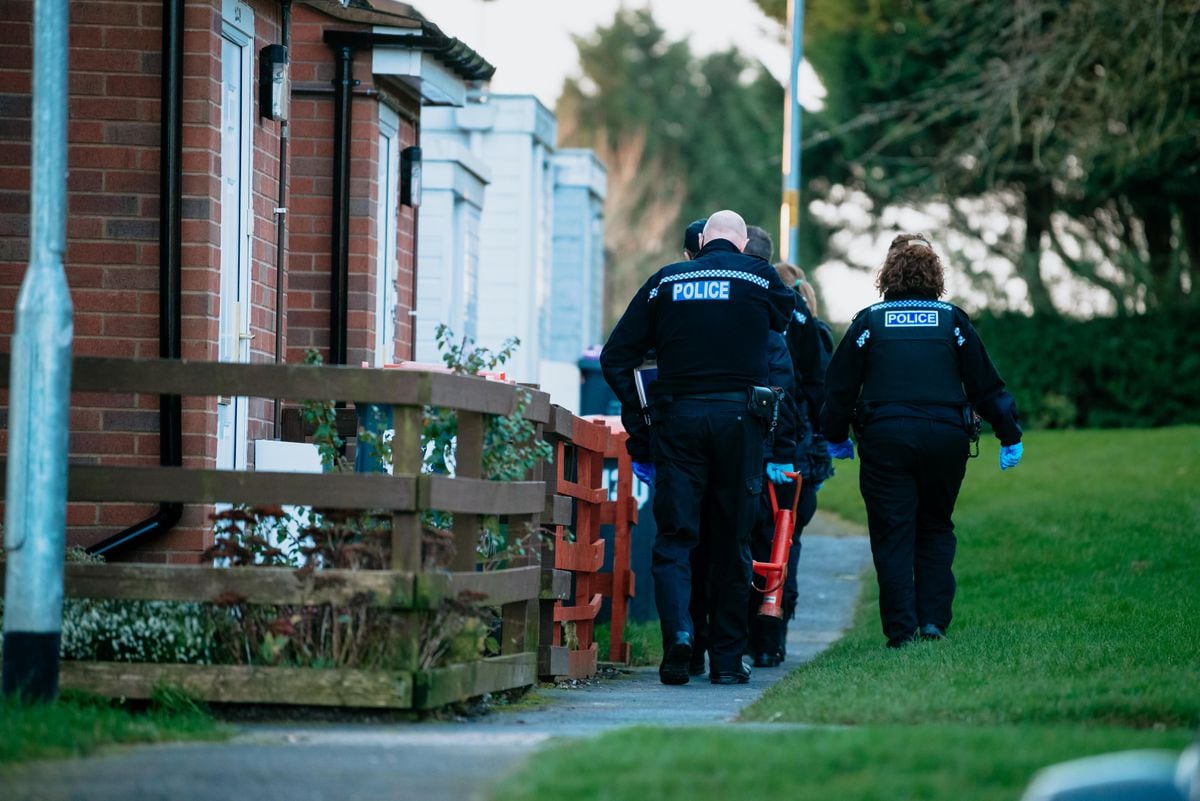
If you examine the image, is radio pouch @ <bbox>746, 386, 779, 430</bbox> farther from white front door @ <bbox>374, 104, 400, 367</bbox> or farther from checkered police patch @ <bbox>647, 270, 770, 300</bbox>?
white front door @ <bbox>374, 104, 400, 367</bbox>

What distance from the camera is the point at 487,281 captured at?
18516mm

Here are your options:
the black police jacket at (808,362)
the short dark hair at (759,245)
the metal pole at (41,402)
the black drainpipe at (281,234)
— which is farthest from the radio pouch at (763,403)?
the metal pole at (41,402)

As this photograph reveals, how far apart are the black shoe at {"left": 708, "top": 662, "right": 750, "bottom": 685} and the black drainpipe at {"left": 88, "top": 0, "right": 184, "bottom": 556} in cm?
241

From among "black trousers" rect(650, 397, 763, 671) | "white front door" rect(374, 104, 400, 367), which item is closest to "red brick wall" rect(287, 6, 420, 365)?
"white front door" rect(374, 104, 400, 367)

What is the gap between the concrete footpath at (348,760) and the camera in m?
4.77

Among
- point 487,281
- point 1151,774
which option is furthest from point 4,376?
point 487,281

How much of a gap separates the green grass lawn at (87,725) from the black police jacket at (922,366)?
12.7ft

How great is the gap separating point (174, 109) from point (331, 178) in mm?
2871

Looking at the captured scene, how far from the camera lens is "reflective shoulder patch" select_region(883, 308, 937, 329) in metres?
8.93

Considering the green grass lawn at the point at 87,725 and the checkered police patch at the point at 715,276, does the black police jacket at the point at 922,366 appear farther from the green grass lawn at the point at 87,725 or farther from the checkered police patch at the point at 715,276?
the green grass lawn at the point at 87,725

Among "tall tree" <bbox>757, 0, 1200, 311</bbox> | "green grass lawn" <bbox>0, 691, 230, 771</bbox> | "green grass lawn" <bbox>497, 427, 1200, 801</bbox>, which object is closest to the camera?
"green grass lawn" <bbox>497, 427, 1200, 801</bbox>

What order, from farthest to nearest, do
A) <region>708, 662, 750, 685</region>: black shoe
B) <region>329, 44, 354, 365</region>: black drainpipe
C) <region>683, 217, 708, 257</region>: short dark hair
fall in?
<region>329, 44, 354, 365</region>: black drainpipe < <region>683, 217, 708, 257</region>: short dark hair < <region>708, 662, 750, 685</region>: black shoe

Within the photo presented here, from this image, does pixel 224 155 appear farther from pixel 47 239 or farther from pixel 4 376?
pixel 47 239

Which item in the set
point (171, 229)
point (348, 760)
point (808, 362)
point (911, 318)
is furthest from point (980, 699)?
point (171, 229)
